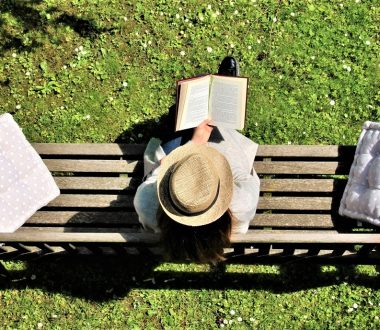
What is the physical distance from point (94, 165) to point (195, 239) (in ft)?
5.29

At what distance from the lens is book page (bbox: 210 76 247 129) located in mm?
4234

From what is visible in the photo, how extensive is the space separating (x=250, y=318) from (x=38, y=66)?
12.1 ft

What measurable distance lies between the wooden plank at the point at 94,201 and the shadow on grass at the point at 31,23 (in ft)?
7.50

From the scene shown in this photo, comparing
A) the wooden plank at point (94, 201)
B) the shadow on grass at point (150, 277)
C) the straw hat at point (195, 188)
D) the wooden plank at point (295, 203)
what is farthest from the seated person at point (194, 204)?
the shadow on grass at point (150, 277)

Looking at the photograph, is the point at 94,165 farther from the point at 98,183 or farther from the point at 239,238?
the point at 239,238

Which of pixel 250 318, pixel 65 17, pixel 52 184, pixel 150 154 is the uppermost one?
pixel 65 17

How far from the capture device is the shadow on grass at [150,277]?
4934 mm

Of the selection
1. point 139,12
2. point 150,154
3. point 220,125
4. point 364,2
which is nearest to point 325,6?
point 364,2

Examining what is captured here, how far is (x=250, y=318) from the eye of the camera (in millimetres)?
4848

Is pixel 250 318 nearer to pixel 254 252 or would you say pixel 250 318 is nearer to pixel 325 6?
pixel 254 252

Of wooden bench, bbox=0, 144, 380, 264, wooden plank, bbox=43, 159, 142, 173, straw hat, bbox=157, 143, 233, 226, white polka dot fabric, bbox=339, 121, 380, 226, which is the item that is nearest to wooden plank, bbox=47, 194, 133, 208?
wooden bench, bbox=0, 144, 380, 264

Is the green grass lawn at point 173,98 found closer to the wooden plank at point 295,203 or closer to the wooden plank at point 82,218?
the wooden plank at point 82,218

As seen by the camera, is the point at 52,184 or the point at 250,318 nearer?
the point at 52,184

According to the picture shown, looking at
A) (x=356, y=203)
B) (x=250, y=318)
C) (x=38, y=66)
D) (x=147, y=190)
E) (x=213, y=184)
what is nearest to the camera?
(x=213, y=184)
